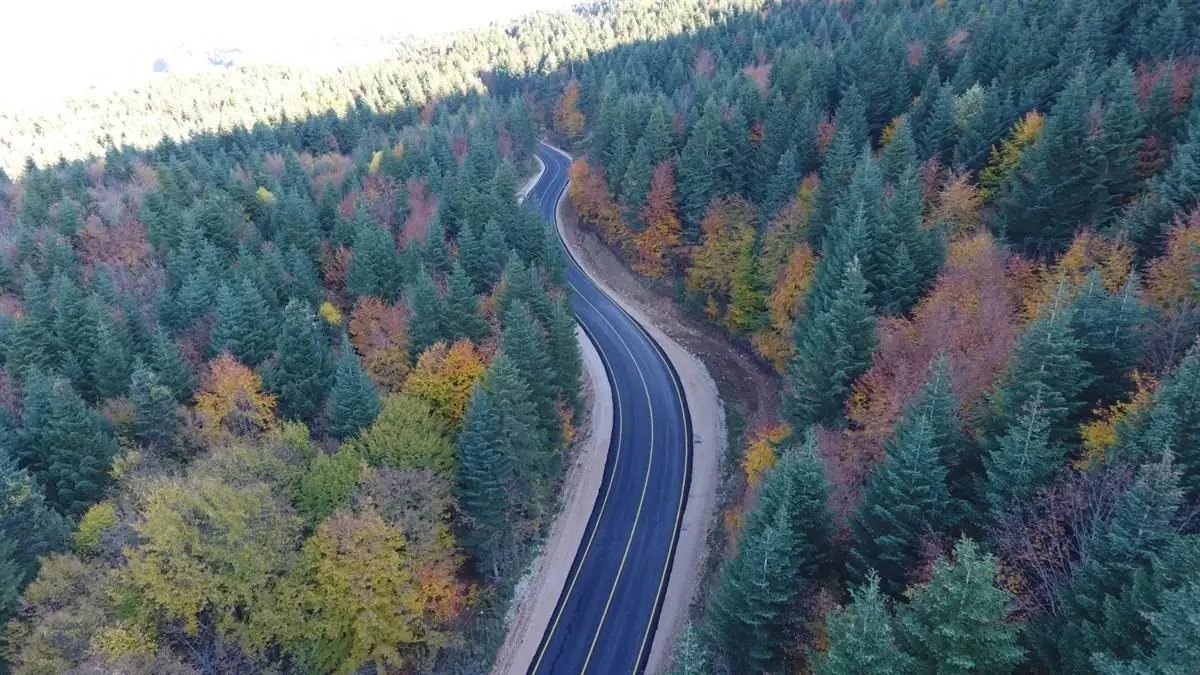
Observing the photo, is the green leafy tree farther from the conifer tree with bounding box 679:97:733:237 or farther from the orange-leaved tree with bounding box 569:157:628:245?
the orange-leaved tree with bounding box 569:157:628:245

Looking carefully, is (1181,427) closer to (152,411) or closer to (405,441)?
(405,441)

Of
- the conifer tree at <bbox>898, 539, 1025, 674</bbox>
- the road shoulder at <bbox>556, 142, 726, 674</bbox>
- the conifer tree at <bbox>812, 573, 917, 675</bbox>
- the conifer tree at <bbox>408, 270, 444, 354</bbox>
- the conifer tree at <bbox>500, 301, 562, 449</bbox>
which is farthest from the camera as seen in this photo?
the conifer tree at <bbox>408, 270, 444, 354</bbox>

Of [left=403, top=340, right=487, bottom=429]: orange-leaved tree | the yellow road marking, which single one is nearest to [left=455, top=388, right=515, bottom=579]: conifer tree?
[left=403, top=340, right=487, bottom=429]: orange-leaved tree

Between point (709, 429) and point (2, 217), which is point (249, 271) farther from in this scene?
point (2, 217)

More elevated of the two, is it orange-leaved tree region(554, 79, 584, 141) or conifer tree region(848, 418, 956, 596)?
orange-leaved tree region(554, 79, 584, 141)

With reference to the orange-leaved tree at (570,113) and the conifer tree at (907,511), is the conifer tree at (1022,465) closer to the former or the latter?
the conifer tree at (907,511)

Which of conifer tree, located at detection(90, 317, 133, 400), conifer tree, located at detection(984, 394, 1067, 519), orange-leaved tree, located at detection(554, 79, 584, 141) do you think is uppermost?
Answer: orange-leaved tree, located at detection(554, 79, 584, 141)
